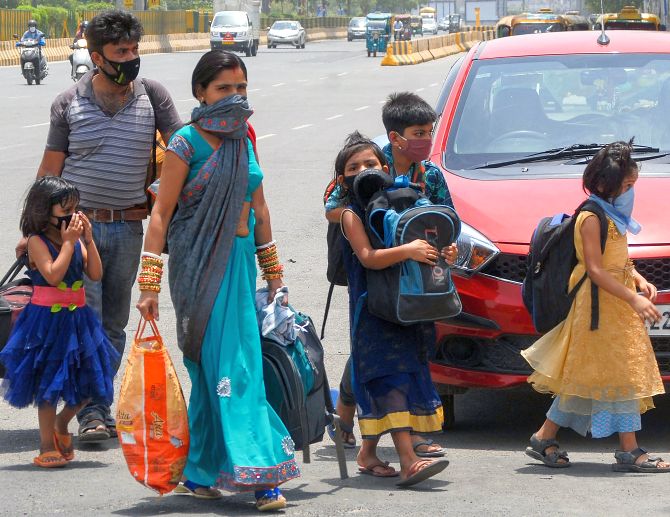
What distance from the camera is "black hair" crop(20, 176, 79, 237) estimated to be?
5727mm

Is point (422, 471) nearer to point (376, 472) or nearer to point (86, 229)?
point (376, 472)

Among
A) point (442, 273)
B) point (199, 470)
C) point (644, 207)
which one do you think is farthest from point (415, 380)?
point (644, 207)

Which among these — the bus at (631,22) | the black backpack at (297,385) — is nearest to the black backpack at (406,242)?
the black backpack at (297,385)

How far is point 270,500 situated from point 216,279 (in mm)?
799

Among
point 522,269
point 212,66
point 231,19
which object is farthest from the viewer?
point 231,19

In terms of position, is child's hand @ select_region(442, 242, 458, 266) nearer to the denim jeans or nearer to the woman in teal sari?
the woman in teal sari

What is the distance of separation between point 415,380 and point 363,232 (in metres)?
0.63

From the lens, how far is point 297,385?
5.07m

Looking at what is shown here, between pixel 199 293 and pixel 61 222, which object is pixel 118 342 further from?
pixel 199 293

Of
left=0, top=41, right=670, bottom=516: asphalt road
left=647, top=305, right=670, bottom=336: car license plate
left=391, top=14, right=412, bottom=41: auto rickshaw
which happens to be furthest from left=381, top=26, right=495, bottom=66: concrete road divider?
left=647, top=305, right=670, bottom=336: car license plate

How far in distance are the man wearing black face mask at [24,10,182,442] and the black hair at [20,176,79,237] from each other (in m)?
0.35

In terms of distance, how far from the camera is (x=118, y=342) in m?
6.43

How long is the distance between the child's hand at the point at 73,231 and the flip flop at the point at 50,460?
2.85ft

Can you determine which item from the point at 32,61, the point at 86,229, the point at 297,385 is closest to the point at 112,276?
the point at 86,229
